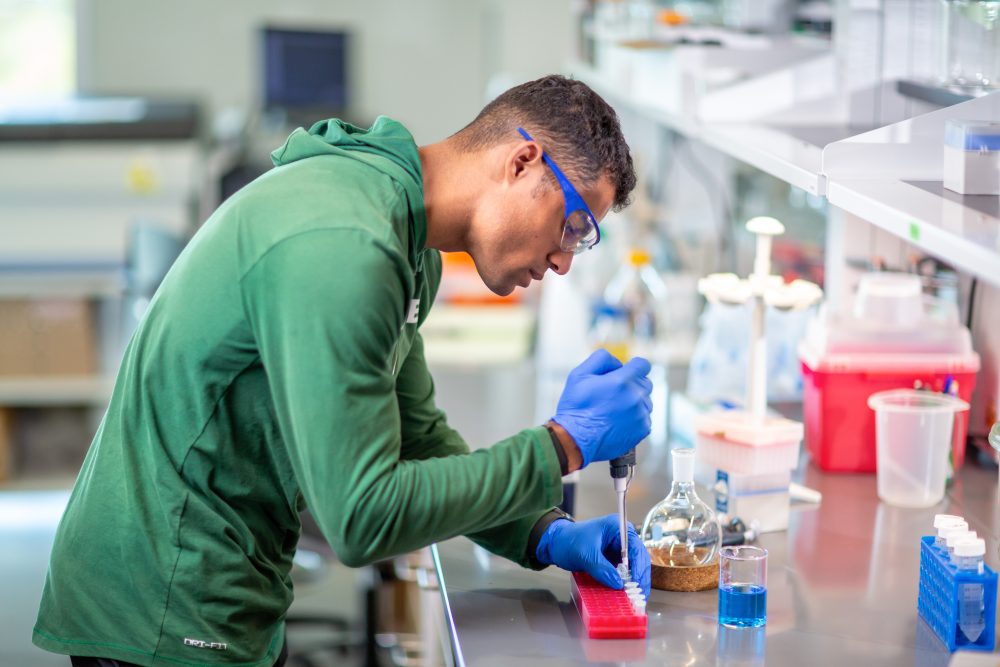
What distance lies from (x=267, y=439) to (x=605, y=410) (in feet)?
1.26

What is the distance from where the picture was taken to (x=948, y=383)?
194 centimetres

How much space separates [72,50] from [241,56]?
0.82 m

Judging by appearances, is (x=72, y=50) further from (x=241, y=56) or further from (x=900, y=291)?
(x=900, y=291)

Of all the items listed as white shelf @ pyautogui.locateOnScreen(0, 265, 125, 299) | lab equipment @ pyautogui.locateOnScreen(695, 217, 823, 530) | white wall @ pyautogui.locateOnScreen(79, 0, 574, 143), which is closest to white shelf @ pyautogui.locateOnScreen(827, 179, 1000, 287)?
lab equipment @ pyautogui.locateOnScreen(695, 217, 823, 530)

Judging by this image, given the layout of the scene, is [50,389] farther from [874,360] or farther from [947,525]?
[947,525]

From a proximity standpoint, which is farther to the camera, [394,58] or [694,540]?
[394,58]

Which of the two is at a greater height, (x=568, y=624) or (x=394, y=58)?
(x=394, y=58)

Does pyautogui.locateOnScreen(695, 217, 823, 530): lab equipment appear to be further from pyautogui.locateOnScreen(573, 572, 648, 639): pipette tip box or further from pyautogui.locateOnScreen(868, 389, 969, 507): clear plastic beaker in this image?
pyautogui.locateOnScreen(573, 572, 648, 639): pipette tip box

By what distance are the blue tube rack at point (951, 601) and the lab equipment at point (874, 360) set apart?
0.61 meters

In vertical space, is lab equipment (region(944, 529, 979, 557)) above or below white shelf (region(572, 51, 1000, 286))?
below

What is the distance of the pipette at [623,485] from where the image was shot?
55.0 inches

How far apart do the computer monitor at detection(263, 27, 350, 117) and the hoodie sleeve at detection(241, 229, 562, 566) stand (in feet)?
14.4

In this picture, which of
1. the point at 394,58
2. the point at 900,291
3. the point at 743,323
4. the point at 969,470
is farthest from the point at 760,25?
the point at 394,58

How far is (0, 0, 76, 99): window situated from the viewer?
5664mm
